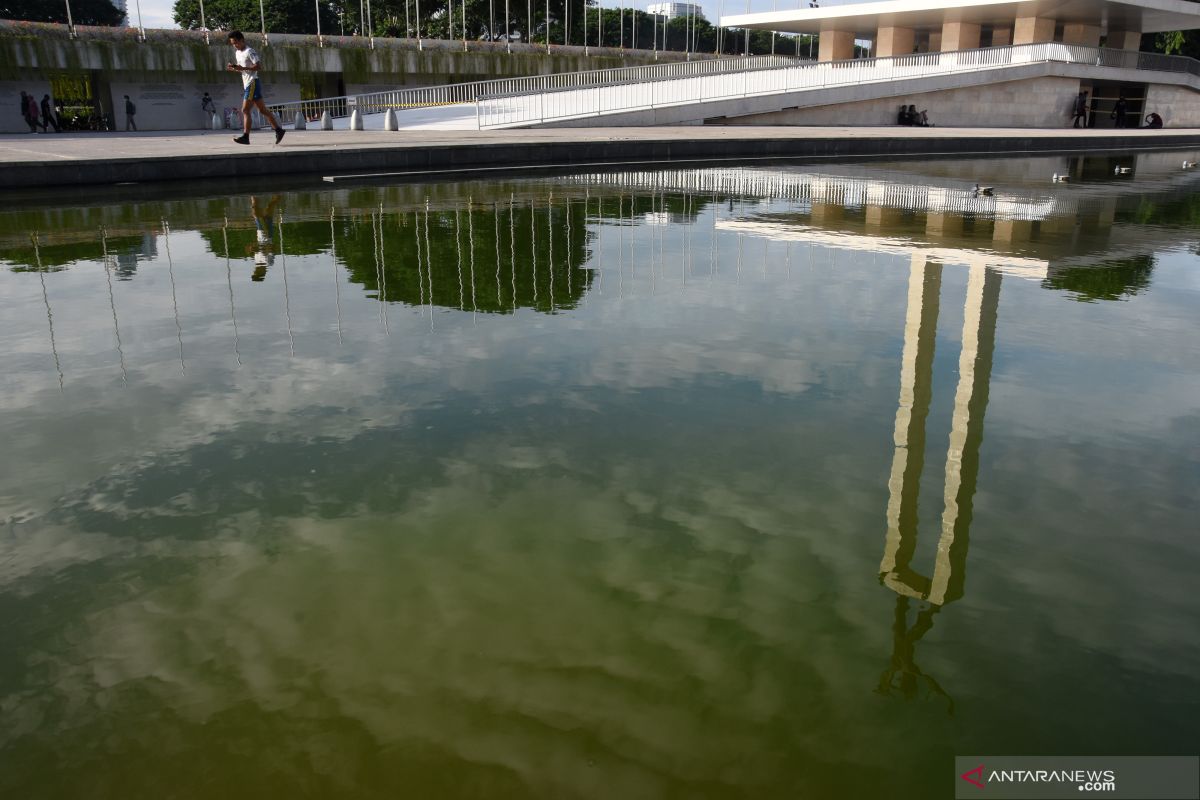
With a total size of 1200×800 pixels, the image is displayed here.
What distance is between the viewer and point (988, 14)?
4234cm

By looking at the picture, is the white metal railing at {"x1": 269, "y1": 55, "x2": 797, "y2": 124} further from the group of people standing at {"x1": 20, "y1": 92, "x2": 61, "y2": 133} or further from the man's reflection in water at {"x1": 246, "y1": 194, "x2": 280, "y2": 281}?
the man's reflection in water at {"x1": 246, "y1": 194, "x2": 280, "y2": 281}

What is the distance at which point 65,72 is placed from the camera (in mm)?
36094

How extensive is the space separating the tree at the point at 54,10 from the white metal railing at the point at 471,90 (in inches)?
1036

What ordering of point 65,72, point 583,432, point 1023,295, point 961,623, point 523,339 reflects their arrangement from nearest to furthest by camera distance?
point 961,623 < point 583,432 < point 523,339 < point 1023,295 < point 65,72

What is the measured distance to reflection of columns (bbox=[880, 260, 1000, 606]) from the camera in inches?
127

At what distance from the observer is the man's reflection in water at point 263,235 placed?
8344mm

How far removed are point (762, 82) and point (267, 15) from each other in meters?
46.4

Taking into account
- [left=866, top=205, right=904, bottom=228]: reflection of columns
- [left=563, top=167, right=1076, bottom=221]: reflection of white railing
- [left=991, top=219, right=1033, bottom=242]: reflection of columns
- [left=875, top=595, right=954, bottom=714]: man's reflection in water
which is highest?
[left=563, top=167, right=1076, bottom=221]: reflection of white railing

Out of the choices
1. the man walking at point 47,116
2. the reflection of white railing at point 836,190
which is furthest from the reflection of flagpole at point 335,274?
the man walking at point 47,116

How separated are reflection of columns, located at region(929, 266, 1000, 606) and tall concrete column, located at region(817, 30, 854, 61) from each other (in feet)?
158

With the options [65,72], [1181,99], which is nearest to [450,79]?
[65,72]

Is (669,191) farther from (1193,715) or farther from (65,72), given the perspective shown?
(65,72)

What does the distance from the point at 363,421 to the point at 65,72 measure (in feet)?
126

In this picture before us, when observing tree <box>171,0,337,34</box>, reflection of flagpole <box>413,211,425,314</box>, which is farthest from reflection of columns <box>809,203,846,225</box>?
tree <box>171,0,337,34</box>
